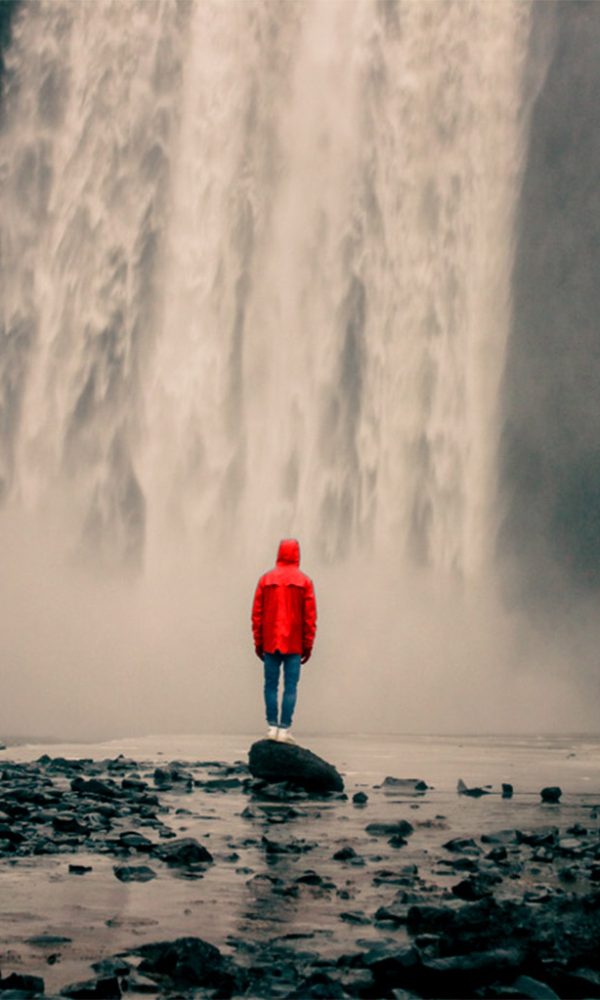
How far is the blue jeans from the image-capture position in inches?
543

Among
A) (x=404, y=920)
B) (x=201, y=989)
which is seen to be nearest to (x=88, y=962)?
(x=201, y=989)

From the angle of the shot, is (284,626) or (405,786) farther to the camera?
(284,626)

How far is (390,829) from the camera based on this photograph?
31.7 feet

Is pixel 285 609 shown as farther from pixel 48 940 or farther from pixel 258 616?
pixel 48 940

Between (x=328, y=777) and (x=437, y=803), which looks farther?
(x=328, y=777)

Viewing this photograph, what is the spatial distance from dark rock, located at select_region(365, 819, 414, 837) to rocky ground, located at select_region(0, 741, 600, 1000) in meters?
0.02

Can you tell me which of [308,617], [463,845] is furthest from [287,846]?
[308,617]

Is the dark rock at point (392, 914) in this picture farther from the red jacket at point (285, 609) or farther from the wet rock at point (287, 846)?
the red jacket at point (285, 609)

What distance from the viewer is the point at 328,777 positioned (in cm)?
1327

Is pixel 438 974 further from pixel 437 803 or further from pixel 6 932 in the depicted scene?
pixel 437 803

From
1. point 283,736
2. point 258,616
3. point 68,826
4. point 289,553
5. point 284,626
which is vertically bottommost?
point 68,826

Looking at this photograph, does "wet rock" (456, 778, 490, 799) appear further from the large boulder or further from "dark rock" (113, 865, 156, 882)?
"dark rock" (113, 865, 156, 882)

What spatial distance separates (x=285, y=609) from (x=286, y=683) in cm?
93

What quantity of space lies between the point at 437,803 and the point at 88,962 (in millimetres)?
7271
